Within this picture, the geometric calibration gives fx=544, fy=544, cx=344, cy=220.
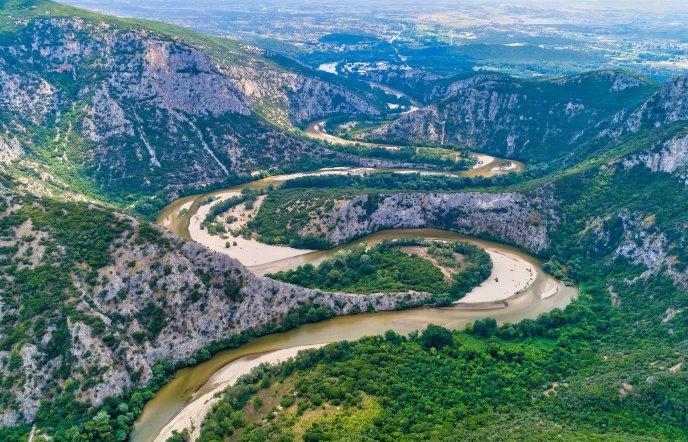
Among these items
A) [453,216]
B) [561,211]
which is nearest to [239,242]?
[453,216]

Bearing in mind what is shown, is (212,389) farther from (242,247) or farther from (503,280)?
(503,280)

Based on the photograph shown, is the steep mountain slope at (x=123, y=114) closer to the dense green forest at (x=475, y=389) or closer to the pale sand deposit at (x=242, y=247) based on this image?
the pale sand deposit at (x=242, y=247)

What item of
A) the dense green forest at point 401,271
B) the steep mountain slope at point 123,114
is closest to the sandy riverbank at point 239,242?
the dense green forest at point 401,271

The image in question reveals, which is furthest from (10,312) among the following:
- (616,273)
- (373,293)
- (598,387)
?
(616,273)

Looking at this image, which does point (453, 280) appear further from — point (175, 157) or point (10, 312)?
point (175, 157)

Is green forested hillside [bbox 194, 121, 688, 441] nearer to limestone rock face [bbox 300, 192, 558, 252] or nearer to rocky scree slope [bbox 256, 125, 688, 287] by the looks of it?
rocky scree slope [bbox 256, 125, 688, 287]
